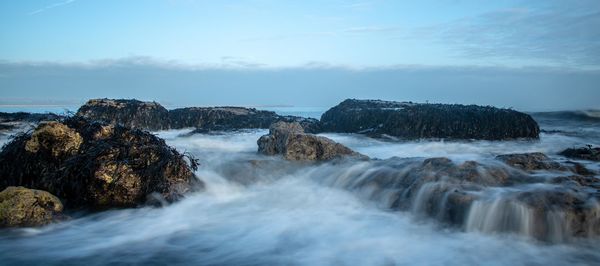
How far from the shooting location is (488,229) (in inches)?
205

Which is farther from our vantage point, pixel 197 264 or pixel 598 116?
pixel 598 116

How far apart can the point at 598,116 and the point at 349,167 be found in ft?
64.6

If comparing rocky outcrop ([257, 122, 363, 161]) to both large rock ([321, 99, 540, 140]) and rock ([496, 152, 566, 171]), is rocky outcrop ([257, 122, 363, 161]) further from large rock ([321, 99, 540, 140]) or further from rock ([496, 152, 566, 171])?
large rock ([321, 99, 540, 140])

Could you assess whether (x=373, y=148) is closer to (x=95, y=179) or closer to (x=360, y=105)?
(x=360, y=105)

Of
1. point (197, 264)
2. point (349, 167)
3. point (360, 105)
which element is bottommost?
point (197, 264)

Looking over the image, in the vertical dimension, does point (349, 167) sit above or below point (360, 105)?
below

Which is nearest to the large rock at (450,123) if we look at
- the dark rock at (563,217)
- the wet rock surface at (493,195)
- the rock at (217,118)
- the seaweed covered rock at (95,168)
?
the rock at (217,118)

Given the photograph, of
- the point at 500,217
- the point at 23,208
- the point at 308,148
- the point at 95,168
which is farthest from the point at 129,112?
the point at 500,217

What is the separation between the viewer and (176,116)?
59.6 feet

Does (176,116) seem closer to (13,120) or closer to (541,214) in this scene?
(13,120)

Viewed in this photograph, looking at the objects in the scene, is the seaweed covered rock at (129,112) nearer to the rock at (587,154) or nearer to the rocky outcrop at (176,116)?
the rocky outcrop at (176,116)

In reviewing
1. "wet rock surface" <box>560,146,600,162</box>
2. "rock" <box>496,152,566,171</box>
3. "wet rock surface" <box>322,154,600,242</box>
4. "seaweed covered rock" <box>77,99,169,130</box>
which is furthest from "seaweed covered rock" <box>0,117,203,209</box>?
"seaweed covered rock" <box>77,99,169,130</box>

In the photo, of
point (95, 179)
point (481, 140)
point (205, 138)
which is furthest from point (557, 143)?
point (95, 179)

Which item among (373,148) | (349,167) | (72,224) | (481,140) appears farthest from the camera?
(481,140)
